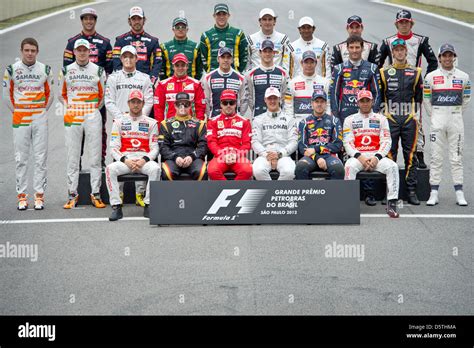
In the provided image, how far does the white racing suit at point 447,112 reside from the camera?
11969 mm

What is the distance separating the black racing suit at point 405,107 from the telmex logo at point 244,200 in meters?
2.51

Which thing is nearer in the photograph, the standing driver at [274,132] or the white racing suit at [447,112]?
the standing driver at [274,132]

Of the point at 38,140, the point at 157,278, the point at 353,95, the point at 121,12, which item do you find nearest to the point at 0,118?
the point at 38,140

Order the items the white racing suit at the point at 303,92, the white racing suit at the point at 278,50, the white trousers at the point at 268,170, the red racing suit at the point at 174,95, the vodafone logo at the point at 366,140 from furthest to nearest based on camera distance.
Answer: the white racing suit at the point at 278,50
the white racing suit at the point at 303,92
the red racing suit at the point at 174,95
the vodafone logo at the point at 366,140
the white trousers at the point at 268,170

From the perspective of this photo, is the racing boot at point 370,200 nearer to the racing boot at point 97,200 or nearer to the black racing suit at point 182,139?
the black racing suit at point 182,139

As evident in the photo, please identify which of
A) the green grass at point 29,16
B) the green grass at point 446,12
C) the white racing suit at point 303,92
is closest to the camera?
the white racing suit at point 303,92

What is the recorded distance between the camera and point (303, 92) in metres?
12.5

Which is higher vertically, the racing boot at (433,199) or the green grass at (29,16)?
the green grass at (29,16)

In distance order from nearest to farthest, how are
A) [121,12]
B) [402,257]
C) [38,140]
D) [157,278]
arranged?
1. [157,278]
2. [402,257]
3. [38,140]
4. [121,12]

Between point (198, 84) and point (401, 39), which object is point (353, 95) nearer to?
point (401, 39)

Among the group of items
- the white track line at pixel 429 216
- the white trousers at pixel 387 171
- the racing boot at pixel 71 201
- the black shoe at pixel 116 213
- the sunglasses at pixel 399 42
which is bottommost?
the white track line at pixel 429 216

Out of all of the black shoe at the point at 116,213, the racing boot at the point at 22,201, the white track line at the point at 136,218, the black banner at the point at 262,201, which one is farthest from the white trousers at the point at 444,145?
the racing boot at the point at 22,201
